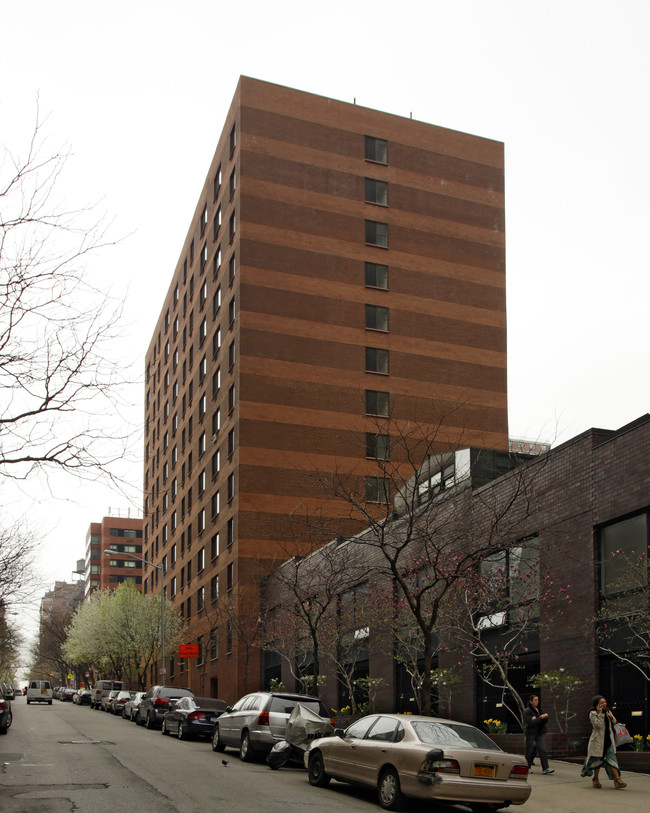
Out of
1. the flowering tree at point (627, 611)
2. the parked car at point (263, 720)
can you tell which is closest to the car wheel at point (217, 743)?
the parked car at point (263, 720)

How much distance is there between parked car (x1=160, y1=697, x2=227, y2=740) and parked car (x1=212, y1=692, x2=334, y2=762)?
6.67 meters

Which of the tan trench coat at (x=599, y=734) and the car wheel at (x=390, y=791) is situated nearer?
the car wheel at (x=390, y=791)

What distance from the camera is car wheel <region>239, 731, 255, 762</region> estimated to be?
21.5 metres

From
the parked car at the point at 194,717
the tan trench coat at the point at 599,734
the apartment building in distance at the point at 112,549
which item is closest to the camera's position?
the tan trench coat at the point at 599,734

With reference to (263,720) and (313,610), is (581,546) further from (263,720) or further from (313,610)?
(313,610)

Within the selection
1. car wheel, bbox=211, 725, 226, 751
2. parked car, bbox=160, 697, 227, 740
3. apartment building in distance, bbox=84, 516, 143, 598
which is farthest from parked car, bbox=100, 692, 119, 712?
apartment building in distance, bbox=84, 516, 143, 598

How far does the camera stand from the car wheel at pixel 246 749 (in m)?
21.5

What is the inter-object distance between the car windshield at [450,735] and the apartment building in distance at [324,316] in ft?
99.8

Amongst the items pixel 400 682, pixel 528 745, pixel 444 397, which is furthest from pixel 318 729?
pixel 444 397

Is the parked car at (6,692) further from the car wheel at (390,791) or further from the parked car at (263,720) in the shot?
the car wheel at (390,791)

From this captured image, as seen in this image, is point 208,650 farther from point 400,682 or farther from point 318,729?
point 318,729

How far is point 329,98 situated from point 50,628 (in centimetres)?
8490

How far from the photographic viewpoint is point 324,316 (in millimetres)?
50375

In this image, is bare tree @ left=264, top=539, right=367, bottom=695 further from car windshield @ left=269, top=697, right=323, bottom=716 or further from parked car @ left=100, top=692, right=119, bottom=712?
parked car @ left=100, top=692, right=119, bottom=712
